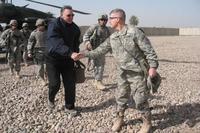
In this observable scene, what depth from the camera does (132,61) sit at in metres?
6.69

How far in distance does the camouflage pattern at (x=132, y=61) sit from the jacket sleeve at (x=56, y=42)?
34.0 inches

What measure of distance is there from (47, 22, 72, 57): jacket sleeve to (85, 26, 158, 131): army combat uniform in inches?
34.0

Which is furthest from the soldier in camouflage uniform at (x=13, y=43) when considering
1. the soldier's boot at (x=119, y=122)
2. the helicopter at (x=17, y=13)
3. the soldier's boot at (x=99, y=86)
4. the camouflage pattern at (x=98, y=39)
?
the soldier's boot at (x=119, y=122)

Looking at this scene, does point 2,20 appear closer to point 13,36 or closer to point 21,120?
point 13,36

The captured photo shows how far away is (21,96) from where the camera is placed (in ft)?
30.9

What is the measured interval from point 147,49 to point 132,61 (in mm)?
378

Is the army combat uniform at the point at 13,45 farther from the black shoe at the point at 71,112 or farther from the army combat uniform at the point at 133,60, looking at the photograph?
the army combat uniform at the point at 133,60

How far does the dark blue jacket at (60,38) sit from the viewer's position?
7.28 meters

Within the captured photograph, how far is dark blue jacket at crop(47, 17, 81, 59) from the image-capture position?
728cm

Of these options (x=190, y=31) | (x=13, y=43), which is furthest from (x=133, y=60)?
(x=190, y=31)

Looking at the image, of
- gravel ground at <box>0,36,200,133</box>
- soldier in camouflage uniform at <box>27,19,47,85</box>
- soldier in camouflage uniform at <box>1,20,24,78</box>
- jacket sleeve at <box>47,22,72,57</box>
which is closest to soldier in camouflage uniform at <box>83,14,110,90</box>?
gravel ground at <box>0,36,200,133</box>

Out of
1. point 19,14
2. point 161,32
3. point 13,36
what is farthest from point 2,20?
point 161,32

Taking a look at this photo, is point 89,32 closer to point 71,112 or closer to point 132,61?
point 71,112

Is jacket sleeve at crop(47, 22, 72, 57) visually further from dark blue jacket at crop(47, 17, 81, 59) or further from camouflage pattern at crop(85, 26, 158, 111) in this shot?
camouflage pattern at crop(85, 26, 158, 111)
